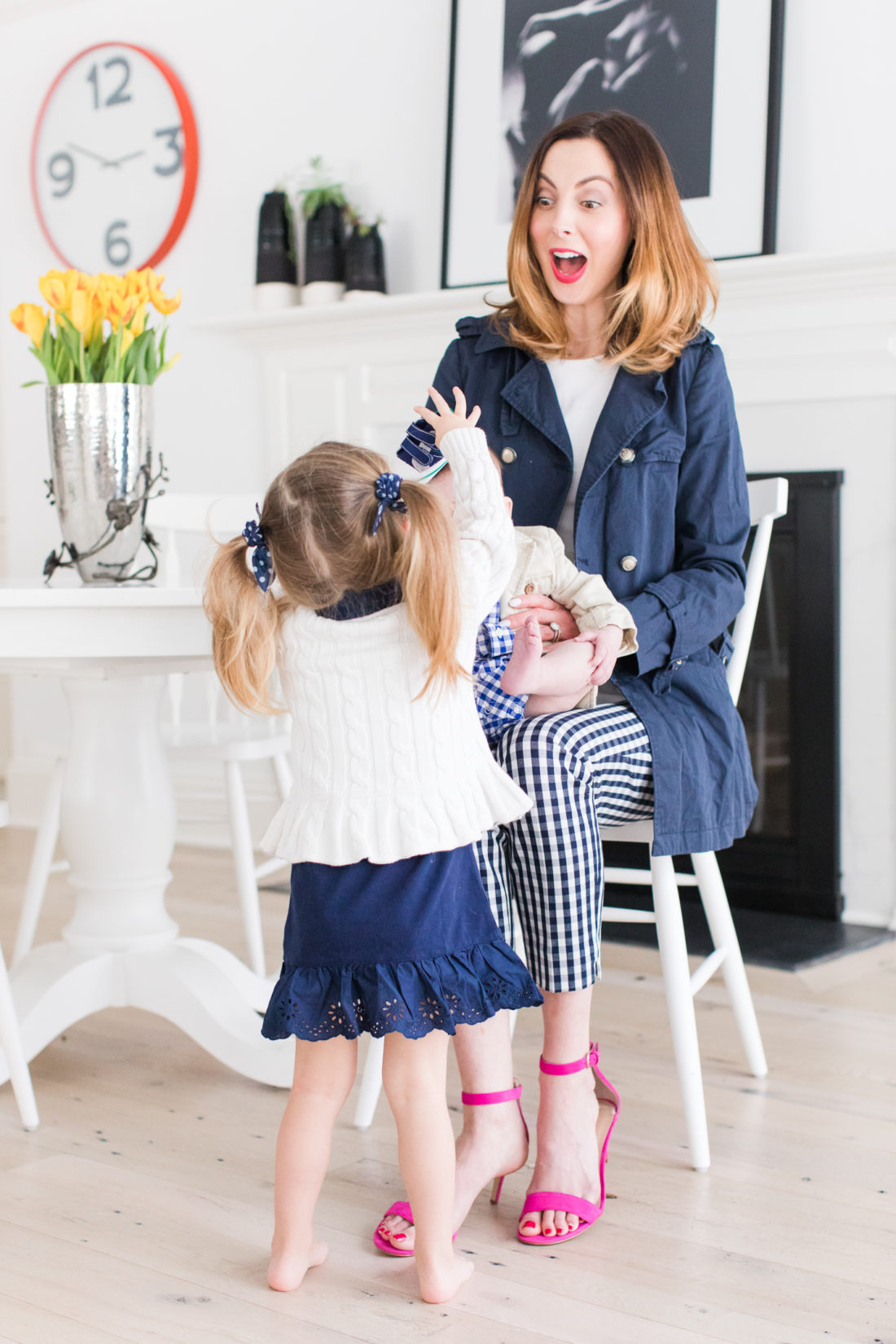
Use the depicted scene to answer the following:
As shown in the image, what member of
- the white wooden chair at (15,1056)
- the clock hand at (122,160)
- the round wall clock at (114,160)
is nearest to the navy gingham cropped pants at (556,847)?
the white wooden chair at (15,1056)

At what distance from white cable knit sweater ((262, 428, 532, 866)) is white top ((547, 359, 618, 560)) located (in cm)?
43

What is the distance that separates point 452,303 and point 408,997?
2.18 m

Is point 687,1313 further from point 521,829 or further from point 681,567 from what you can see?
point 681,567

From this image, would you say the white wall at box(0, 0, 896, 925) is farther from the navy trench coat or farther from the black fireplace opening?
the navy trench coat

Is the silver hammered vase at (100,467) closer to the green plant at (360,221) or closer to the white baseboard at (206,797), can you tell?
the green plant at (360,221)

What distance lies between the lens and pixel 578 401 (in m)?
1.77

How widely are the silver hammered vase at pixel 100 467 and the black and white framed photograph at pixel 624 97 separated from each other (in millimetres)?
1410

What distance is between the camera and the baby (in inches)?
56.9

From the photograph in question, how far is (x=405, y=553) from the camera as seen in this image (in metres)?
1.25

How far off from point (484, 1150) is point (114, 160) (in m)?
3.19

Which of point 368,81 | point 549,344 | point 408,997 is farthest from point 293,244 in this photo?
point 408,997

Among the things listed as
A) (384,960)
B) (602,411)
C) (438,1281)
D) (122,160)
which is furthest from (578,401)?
(122,160)

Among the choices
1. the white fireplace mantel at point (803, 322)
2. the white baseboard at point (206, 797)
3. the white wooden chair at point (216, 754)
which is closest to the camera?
the white wooden chair at point (216, 754)

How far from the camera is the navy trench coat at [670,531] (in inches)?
63.5
